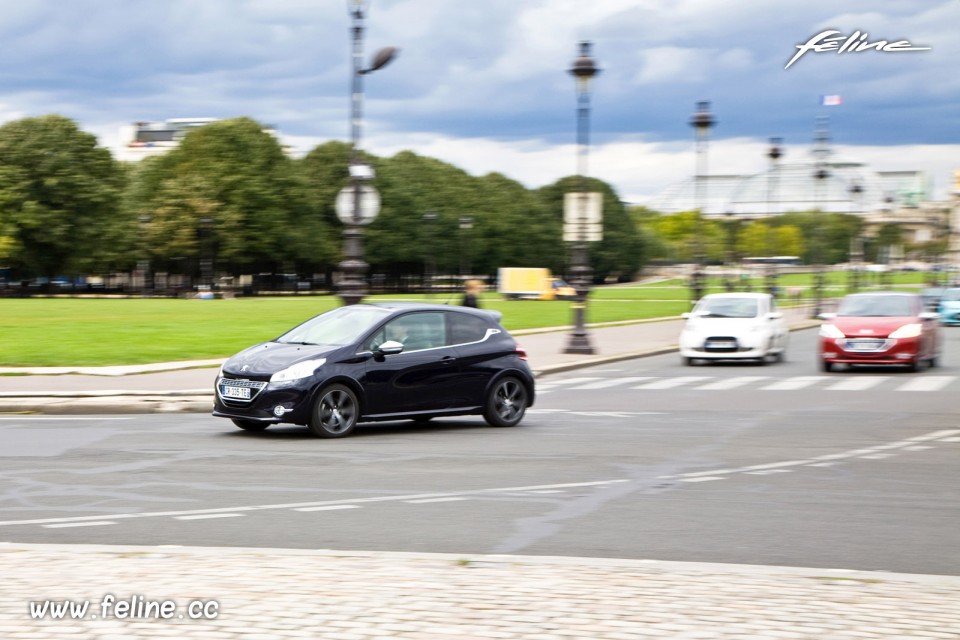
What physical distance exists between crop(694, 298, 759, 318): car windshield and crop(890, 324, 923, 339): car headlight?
421cm

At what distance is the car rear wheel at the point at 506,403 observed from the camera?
1530 centimetres

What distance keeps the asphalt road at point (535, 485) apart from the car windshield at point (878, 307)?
842cm

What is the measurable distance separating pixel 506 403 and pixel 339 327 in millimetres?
2207

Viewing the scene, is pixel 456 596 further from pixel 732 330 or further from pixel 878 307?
pixel 732 330

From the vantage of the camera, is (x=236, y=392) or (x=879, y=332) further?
(x=879, y=332)

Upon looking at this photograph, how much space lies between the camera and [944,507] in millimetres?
9203

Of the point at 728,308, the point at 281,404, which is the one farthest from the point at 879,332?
the point at 281,404

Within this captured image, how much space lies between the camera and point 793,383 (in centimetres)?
2280

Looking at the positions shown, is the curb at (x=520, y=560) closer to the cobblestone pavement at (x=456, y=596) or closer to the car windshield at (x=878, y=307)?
the cobblestone pavement at (x=456, y=596)

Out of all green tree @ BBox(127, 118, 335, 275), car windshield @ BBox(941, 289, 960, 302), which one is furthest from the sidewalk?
green tree @ BBox(127, 118, 335, 275)

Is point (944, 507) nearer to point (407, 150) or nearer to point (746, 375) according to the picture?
point (746, 375)

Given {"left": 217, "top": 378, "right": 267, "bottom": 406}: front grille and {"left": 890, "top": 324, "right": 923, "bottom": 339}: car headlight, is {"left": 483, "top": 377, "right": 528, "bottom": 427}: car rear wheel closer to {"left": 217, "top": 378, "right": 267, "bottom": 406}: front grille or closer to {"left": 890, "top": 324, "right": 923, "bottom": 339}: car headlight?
{"left": 217, "top": 378, "right": 267, "bottom": 406}: front grille

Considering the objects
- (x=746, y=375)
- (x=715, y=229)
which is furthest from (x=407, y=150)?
(x=746, y=375)

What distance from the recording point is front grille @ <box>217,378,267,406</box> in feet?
44.5
